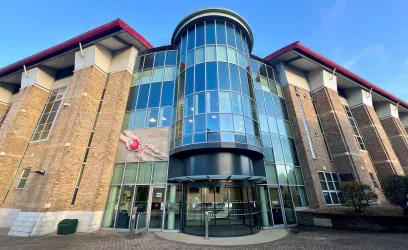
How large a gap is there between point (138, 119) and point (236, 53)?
9.14m

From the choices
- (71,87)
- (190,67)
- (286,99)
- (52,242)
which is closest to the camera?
(52,242)

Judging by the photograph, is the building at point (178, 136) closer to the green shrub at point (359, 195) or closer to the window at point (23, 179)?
the window at point (23, 179)

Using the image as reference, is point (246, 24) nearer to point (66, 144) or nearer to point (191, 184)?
point (191, 184)

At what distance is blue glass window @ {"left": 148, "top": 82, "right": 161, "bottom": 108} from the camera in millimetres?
14406

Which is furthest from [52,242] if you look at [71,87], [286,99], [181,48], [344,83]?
[344,83]

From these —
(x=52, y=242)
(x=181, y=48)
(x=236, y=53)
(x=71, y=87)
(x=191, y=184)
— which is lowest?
(x=52, y=242)

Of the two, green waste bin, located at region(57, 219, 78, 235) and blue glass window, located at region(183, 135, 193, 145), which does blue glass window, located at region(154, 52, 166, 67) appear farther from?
green waste bin, located at region(57, 219, 78, 235)

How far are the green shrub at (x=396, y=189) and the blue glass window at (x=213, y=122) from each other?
1079 centimetres

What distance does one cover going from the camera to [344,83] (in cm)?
2148

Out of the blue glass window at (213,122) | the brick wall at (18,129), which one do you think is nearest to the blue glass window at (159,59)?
the blue glass window at (213,122)

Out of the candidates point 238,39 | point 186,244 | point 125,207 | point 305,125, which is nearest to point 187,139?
point 186,244

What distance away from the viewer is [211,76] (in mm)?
12461

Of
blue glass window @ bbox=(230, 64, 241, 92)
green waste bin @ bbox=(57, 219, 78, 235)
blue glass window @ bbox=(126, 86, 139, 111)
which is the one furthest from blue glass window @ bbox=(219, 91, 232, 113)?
green waste bin @ bbox=(57, 219, 78, 235)

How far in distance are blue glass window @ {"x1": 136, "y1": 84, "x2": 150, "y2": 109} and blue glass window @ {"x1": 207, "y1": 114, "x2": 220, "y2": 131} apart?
621 centimetres
